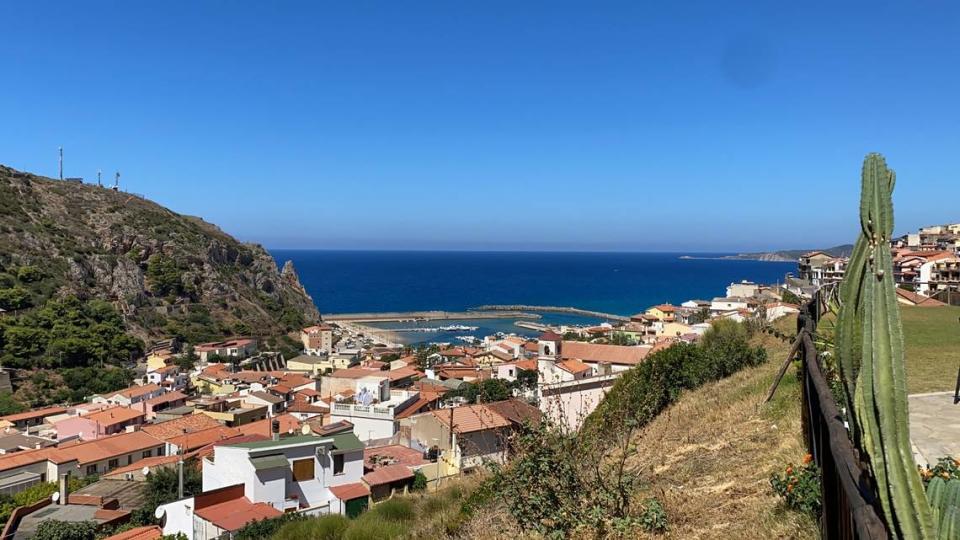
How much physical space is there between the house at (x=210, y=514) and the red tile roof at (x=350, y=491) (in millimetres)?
1769

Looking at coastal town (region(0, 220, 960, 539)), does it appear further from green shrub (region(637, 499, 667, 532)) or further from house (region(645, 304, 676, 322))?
house (region(645, 304, 676, 322))

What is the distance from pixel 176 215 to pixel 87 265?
28236 millimetres

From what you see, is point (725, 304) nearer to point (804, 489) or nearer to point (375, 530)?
point (375, 530)

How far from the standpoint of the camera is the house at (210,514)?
13.3 meters

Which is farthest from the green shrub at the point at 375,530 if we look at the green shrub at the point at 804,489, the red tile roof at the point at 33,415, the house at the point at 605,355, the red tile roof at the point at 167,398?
the red tile roof at the point at 33,415

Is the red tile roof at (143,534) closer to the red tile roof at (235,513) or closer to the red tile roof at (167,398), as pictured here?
the red tile roof at (235,513)

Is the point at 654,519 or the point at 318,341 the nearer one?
the point at 654,519

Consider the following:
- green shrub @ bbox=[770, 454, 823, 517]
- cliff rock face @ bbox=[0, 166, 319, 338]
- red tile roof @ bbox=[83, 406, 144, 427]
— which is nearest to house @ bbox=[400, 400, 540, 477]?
green shrub @ bbox=[770, 454, 823, 517]

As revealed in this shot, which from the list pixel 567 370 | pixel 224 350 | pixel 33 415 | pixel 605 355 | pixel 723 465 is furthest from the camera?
pixel 224 350

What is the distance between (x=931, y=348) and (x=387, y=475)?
13.1 m

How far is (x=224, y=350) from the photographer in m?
48.7

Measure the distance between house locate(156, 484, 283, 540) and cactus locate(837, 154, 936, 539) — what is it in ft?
44.3

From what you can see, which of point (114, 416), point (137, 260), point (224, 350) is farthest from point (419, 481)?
point (137, 260)

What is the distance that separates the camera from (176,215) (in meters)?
81.4
